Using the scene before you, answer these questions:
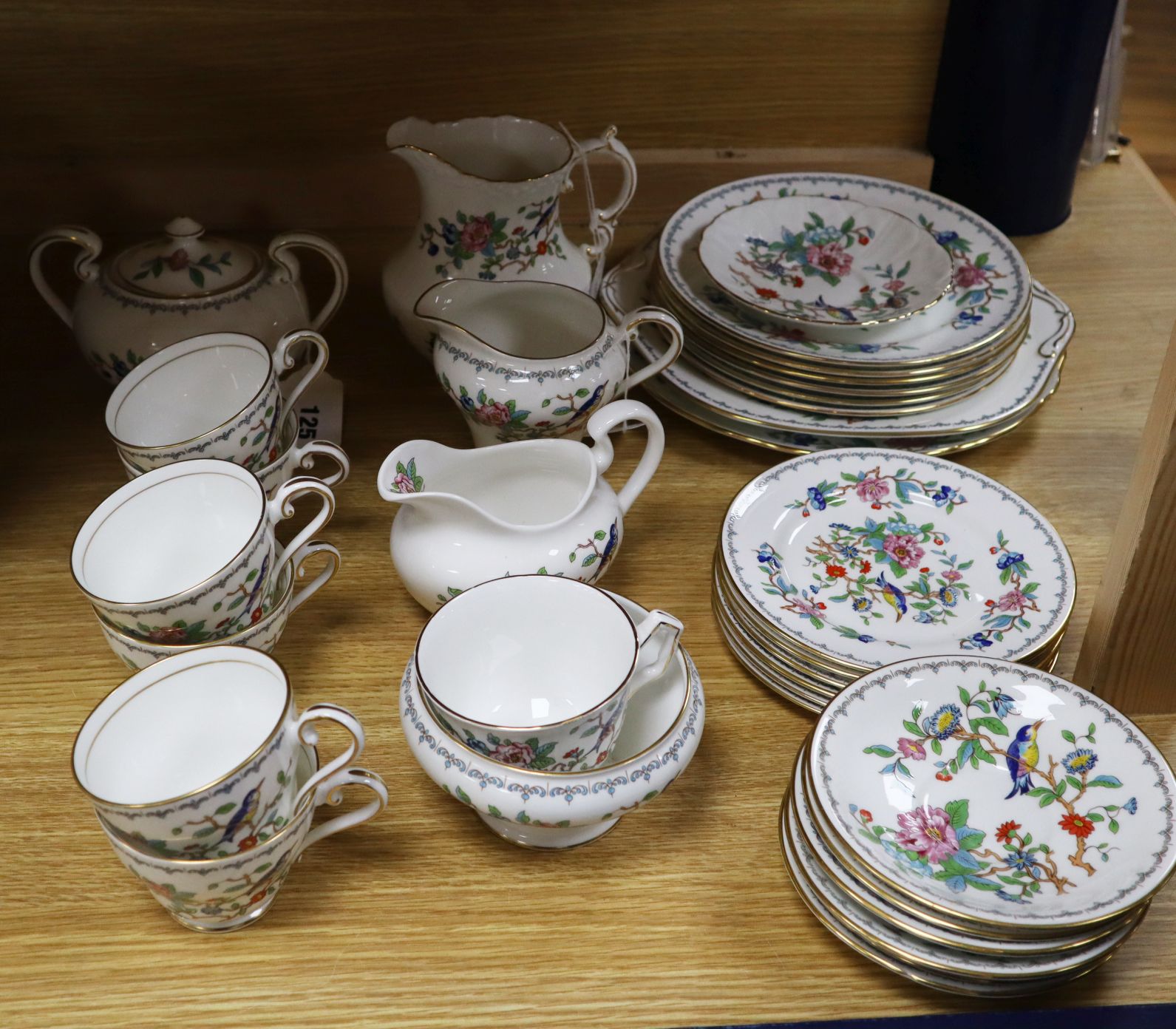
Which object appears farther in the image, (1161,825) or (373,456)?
(373,456)

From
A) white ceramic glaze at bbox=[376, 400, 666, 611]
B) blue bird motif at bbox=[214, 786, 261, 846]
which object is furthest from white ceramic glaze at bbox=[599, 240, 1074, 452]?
blue bird motif at bbox=[214, 786, 261, 846]

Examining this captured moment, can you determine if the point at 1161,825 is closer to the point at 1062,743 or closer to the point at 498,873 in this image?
the point at 1062,743

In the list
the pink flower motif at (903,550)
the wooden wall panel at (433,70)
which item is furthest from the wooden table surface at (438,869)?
the wooden wall panel at (433,70)

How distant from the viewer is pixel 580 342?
931mm

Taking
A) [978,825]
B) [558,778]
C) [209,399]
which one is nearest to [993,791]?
[978,825]

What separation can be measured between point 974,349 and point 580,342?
1.01ft

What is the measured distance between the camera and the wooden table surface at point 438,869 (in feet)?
1.99

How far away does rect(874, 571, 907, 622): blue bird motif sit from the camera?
2.63ft

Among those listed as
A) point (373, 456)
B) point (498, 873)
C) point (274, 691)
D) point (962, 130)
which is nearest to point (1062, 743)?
point (498, 873)

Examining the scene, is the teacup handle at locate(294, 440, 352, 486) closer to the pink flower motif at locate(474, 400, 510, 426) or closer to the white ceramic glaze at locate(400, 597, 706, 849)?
the pink flower motif at locate(474, 400, 510, 426)

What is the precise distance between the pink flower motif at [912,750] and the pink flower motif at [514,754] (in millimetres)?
218

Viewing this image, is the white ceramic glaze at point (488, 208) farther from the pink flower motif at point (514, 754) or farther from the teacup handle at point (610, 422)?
the pink flower motif at point (514, 754)

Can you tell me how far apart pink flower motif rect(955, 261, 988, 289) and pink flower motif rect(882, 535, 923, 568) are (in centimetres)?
30

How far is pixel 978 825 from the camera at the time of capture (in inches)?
26.2
